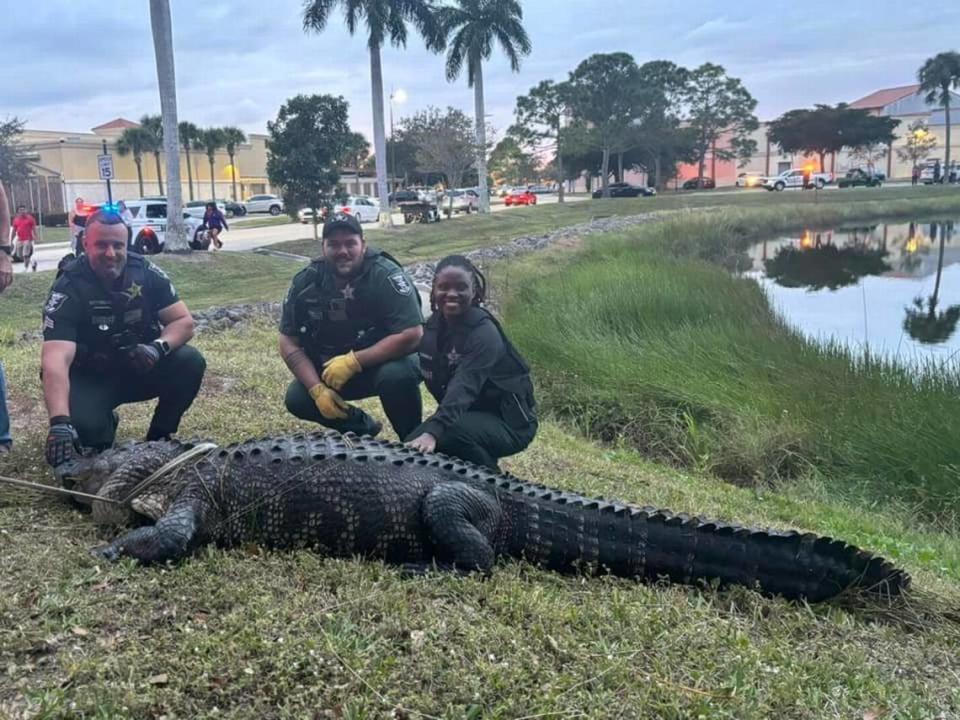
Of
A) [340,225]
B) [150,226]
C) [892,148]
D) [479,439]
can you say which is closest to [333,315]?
[340,225]

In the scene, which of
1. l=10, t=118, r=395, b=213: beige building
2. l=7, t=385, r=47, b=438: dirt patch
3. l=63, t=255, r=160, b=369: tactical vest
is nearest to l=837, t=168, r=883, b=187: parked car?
l=10, t=118, r=395, b=213: beige building

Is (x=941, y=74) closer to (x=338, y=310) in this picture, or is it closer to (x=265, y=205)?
(x=265, y=205)

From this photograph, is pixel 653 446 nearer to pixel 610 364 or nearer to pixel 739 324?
pixel 610 364

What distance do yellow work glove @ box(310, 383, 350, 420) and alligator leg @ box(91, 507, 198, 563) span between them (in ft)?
4.25

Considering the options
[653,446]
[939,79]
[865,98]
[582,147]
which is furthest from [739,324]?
[865,98]

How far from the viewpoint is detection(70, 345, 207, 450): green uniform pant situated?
14.7 feet

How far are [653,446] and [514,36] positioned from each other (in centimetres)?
3110

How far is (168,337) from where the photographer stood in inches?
185

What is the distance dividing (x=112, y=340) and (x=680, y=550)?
3.30m

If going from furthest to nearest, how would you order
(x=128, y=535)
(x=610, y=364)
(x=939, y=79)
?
(x=939, y=79) < (x=610, y=364) < (x=128, y=535)

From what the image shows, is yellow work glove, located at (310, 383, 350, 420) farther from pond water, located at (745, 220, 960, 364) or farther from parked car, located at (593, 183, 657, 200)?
parked car, located at (593, 183, 657, 200)

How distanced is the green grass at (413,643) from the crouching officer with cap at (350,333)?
142cm

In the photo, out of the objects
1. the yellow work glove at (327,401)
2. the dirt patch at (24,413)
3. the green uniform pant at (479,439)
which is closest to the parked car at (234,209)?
the dirt patch at (24,413)

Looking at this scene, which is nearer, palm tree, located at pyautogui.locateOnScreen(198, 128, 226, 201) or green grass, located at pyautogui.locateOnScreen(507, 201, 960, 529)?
green grass, located at pyautogui.locateOnScreen(507, 201, 960, 529)
